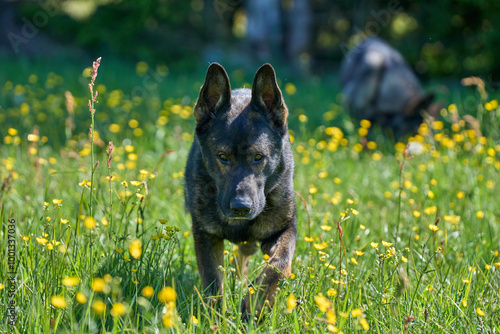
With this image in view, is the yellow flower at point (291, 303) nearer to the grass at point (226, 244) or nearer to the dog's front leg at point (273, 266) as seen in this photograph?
the grass at point (226, 244)

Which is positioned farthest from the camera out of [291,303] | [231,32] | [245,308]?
[231,32]

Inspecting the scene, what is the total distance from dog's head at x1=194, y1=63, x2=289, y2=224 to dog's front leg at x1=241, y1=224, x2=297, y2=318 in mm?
233

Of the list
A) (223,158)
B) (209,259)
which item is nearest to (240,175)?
(223,158)

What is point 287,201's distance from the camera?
307 cm

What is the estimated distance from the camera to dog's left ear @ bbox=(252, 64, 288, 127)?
2.95 m

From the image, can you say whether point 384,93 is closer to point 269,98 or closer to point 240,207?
point 269,98

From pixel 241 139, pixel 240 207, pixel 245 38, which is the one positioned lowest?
pixel 240 207

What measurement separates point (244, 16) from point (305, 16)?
94.0 inches

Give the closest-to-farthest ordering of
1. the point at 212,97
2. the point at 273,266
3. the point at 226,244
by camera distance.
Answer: the point at 273,266 < the point at 212,97 < the point at 226,244

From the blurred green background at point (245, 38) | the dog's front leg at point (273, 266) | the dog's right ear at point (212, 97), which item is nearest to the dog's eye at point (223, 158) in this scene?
the dog's right ear at point (212, 97)

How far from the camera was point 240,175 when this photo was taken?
279cm

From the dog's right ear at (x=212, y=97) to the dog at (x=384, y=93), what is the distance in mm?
4181

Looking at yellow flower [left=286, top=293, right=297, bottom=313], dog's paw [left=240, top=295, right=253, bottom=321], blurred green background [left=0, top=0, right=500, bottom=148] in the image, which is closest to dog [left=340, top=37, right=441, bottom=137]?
blurred green background [left=0, top=0, right=500, bottom=148]

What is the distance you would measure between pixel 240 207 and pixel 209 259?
0.44 m
